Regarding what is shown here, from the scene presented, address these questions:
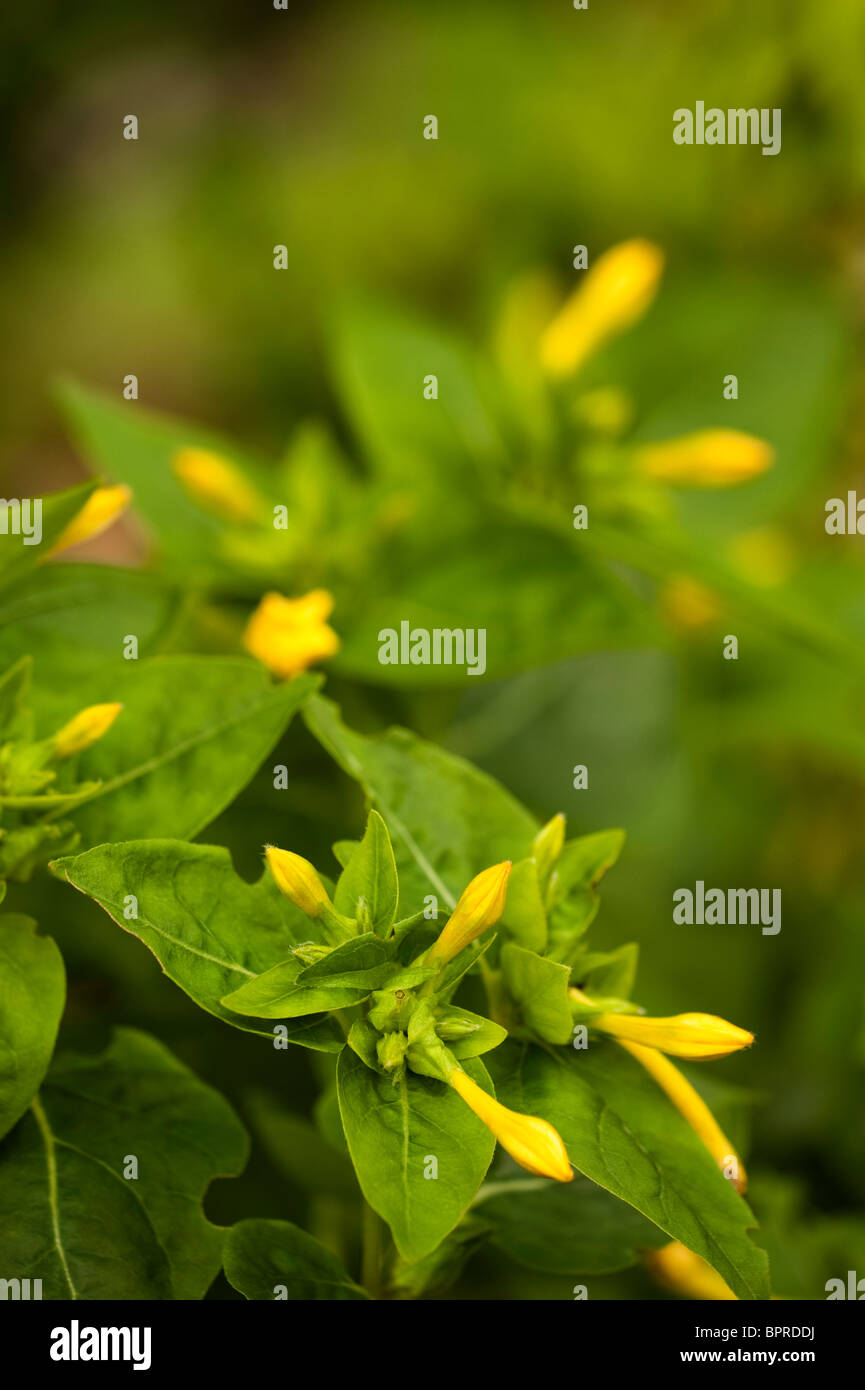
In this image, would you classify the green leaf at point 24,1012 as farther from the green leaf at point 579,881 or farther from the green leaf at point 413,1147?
the green leaf at point 579,881

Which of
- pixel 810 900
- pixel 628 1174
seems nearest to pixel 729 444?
pixel 810 900

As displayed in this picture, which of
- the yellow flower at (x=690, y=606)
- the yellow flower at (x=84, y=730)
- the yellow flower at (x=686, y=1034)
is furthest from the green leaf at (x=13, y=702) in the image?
the yellow flower at (x=690, y=606)

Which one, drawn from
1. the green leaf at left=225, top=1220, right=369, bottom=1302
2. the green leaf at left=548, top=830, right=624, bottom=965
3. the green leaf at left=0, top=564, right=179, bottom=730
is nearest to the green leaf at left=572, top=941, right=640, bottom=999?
the green leaf at left=548, top=830, right=624, bottom=965

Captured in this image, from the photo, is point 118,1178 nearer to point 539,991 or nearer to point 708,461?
point 539,991

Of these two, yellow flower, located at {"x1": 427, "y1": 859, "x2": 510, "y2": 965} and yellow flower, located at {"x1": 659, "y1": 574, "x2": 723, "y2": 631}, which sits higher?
yellow flower, located at {"x1": 659, "y1": 574, "x2": 723, "y2": 631}

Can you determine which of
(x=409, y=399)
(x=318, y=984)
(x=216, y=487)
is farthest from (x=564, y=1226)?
(x=409, y=399)

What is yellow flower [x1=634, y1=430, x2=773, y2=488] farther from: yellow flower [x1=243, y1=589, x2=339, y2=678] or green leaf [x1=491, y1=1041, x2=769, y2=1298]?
green leaf [x1=491, y1=1041, x2=769, y2=1298]
